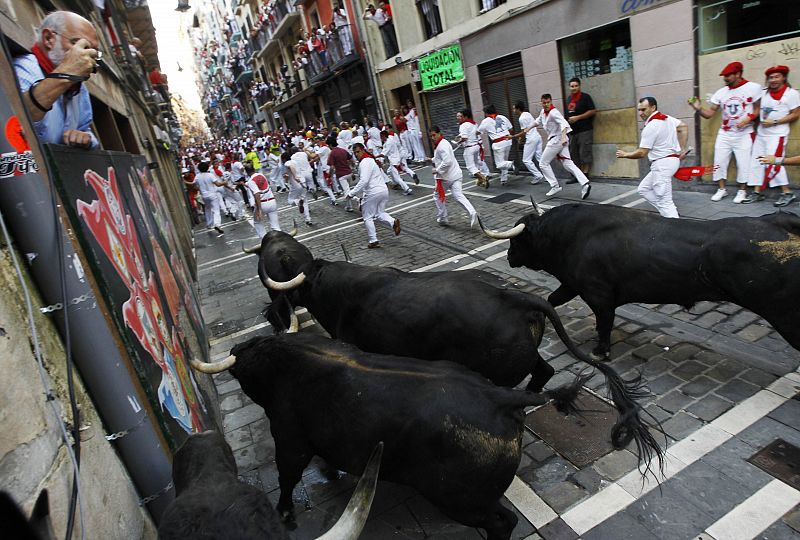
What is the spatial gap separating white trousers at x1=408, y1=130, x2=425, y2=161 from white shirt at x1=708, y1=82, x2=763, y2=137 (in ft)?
40.0

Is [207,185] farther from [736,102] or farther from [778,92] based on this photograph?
[778,92]

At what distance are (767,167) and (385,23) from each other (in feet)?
54.3

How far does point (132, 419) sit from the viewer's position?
2.54 metres

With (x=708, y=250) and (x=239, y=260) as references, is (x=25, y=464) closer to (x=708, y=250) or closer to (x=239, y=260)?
(x=708, y=250)

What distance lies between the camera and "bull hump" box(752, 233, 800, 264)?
3.80 m

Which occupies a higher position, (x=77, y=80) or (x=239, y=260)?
(x=77, y=80)

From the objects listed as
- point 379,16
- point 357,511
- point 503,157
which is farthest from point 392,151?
point 357,511

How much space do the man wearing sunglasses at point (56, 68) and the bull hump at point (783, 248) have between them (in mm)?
4809

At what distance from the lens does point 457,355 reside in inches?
159

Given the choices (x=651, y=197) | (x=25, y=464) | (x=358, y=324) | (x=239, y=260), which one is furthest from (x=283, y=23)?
(x=25, y=464)

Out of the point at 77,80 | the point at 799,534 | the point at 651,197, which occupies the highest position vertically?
the point at 77,80

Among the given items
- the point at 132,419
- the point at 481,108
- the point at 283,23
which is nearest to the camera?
the point at 132,419

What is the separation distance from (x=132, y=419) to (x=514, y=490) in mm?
2622

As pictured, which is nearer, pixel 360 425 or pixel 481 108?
pixel 360 425
